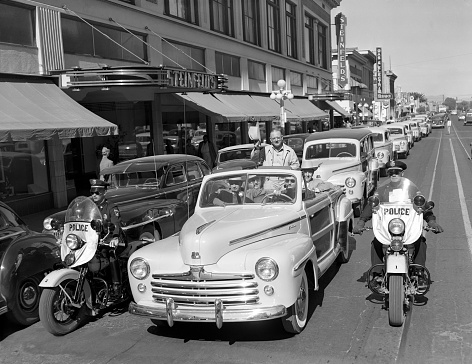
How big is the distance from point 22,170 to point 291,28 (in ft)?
95.9

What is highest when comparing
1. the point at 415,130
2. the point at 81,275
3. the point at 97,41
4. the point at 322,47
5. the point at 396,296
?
the point at 322,47

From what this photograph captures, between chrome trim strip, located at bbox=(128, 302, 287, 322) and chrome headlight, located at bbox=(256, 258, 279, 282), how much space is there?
11.3 inches

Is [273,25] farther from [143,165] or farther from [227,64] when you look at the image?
[143,165]

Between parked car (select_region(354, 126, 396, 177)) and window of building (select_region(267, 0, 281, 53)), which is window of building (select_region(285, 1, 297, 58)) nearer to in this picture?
window of building (select_region(267, 0, 281, 53))

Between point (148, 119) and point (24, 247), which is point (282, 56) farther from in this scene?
point (24, 247)

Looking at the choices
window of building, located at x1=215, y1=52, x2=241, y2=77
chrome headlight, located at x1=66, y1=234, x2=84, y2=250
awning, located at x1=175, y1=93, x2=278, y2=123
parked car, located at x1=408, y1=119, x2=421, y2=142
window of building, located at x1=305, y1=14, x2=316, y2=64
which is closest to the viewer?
chrome headlight, located at x1=66, y1=234, x2=84, y2=250

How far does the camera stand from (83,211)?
6.65 meters

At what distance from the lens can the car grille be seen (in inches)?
214

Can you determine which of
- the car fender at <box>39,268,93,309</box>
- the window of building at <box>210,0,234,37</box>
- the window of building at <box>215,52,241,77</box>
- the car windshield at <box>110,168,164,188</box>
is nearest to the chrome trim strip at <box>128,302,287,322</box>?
the car fender at <box>39,268,93,309</box>

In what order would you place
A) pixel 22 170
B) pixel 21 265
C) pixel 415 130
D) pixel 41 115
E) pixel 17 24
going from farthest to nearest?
pixel 415 130 → pixel 22 170 → pixel 17 24 → pixel 41 115 → pixel 21 265

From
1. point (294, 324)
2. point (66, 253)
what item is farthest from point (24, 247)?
point (294, 324)

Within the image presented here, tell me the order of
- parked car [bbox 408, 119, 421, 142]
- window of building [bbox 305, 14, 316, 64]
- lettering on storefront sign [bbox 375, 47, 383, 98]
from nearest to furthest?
1. window of building [bbox 305, 14, 316, 64]
2. parked car [bbox 408, 119, 421, 142]
3. lettering on storefront sign [bbox 375, 47, 383, 98]

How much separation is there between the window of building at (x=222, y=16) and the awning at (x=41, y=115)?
13659 mm

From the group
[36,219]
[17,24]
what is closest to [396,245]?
[36,219]
